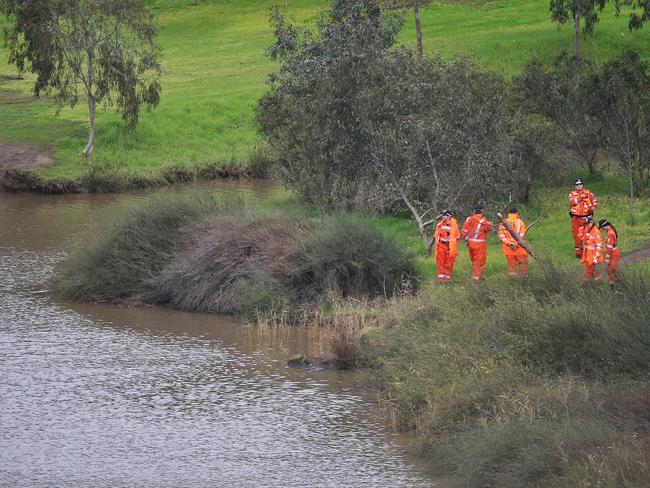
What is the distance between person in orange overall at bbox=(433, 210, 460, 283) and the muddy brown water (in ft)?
11.4

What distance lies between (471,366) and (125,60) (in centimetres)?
3680

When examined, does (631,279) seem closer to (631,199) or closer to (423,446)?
(423,446)

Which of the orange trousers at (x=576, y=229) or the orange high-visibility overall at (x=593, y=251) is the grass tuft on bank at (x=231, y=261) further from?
the orange trousers at (x=576, y=229)

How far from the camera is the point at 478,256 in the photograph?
25922mm

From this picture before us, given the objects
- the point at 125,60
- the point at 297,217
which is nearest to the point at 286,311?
the point at 297,217

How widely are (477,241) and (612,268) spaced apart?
14.4 feet

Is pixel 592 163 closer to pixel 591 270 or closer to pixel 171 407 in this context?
pixel 591 270

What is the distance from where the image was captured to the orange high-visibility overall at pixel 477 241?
2586 centimetres

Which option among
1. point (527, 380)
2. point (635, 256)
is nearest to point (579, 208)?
point (635, 256)

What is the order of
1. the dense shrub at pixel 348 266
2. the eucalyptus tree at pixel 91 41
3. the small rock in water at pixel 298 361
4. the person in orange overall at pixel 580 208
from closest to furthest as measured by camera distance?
the small rock in water at pixel 298 361 < the dense shrub at pixel 348 266 < the person in orange overall at pixel 580 208 < the eucalyptus tree at pixel 91 41

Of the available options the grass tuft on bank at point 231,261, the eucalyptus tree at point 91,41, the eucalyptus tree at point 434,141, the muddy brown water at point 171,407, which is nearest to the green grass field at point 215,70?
the eucalyptus tree at point 91,41

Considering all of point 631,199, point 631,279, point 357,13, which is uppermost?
point 357,13

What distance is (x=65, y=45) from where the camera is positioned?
52.6m

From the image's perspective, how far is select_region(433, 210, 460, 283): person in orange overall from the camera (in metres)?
26.1
